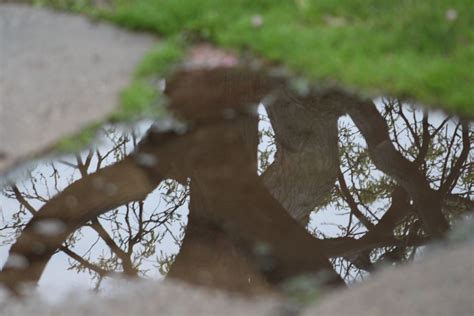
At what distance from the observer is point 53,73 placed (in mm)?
6551

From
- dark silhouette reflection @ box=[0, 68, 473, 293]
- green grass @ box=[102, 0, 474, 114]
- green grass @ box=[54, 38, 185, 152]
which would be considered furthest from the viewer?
green grass @ box=[102, 0, 474, 114]

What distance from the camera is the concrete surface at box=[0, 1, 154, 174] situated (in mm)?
5762

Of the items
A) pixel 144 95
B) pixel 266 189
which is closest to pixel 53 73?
pixel 144 95

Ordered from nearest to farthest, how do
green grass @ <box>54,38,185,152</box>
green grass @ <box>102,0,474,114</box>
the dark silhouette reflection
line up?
the dark silhouette reflection → green grass @ <box>54,38,185,152</box> → green grass @ <box>102,0,474,114</box>

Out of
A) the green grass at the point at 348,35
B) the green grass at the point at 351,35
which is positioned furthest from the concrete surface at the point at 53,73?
the green grass at the point at 351,35

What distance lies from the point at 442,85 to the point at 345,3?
54.1 inches

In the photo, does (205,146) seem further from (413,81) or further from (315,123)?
(413,81)

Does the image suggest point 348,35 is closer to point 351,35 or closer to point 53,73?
point 351,35

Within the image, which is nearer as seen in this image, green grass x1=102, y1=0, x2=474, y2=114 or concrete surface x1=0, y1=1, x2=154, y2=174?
concrete surface x1=0, y1=1, x2=154, y2=174

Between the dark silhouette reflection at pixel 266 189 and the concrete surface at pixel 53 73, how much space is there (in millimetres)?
382

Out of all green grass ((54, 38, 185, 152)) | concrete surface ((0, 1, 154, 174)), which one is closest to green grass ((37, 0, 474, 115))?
concrete surface ((0, 1, 154, 174))

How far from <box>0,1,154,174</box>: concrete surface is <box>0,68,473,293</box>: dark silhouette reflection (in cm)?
38

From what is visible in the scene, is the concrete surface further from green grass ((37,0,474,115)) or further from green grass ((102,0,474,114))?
green grass ((102,0,474,114))

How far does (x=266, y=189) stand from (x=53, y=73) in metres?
2.08
